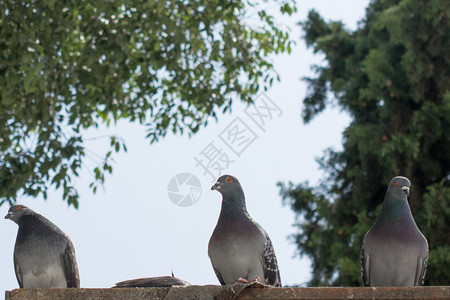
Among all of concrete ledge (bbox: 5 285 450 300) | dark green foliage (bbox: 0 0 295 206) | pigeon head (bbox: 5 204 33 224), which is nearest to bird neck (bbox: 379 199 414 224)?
concrete ledge (bbox: 5 285 450 300)

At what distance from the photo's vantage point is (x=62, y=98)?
→ 9719 mm

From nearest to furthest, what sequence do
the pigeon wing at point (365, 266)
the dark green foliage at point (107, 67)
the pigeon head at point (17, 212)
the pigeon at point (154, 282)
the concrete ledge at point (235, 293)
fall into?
the concrete ledge at point (235, 293), the pigeon at point (154, 282), the pigeon wing at point (365, 266), the pigeon head at point (17, 212), the dark green foliage at point (107, 67)

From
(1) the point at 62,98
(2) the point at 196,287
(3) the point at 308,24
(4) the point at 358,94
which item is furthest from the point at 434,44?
(2) the point at 196,287

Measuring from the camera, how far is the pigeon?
2947 mm

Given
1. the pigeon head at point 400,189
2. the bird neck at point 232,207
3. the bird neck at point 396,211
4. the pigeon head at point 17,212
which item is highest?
the pigeon head at point 17,212

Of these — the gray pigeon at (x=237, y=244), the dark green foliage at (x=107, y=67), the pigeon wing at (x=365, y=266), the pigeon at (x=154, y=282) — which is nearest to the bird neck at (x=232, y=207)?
the gray pigeon at (x=237, y=244)


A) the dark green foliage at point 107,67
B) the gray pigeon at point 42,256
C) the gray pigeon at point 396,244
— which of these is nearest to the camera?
the gray pigeon at point 396,244

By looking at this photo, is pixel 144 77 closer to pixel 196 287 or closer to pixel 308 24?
pixel 308 24

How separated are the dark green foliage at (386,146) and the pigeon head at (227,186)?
20.6ft

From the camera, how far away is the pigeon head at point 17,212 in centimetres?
364

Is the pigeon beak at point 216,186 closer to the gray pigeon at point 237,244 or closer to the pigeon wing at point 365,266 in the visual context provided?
the gray pigeon at point 237,244

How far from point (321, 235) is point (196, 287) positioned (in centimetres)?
830

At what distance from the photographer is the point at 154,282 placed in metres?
2.97

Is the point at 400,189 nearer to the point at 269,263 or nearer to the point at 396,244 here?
the point at 396,244
